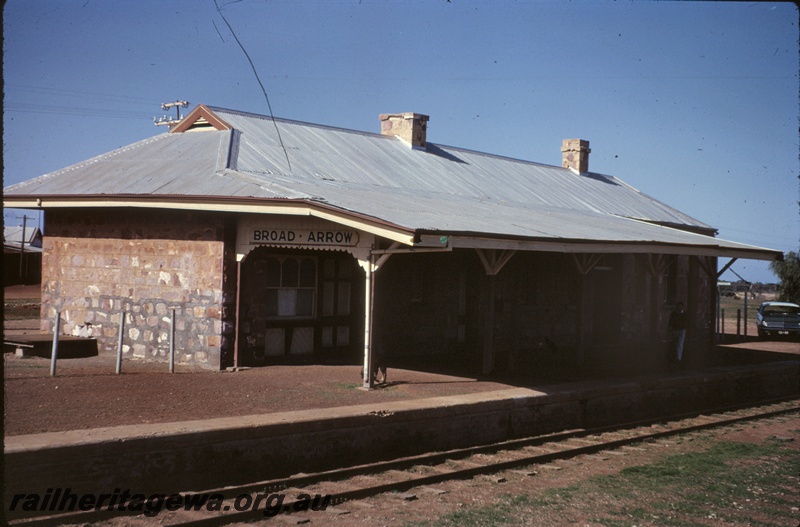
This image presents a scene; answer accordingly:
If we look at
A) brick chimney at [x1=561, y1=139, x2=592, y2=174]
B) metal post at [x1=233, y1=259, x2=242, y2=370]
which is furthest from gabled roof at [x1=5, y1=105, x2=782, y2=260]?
A: brick chimney at [x1=561, y1=139, x2=592, y2=174]

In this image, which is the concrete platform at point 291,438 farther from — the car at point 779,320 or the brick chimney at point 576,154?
the car at point 779,320

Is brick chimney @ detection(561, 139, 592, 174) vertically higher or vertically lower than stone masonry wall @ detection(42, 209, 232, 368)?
higher

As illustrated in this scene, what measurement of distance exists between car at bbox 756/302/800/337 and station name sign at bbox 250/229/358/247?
905 inches

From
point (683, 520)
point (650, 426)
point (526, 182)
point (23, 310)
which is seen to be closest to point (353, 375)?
point (650, 426)

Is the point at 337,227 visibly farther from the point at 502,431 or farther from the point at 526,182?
the point at 526,182

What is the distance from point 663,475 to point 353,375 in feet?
18.5

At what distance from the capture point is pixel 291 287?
51.4 feet

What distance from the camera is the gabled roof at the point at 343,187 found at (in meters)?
12.9

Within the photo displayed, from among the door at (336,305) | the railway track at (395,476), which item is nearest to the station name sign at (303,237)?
the door at (336,305)

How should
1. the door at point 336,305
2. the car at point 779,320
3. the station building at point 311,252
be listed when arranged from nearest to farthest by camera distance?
the station building at point 311,252
the door at point 336,305
the car at point 779,320

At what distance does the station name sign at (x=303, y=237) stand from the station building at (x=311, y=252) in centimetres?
3

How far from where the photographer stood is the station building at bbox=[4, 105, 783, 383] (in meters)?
13.4

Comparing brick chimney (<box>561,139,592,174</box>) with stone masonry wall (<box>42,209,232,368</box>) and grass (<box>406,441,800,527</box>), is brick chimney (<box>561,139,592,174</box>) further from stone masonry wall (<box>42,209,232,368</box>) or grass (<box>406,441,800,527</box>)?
grass (<box>406,441,800,527</box>)

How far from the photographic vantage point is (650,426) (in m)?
13.7
